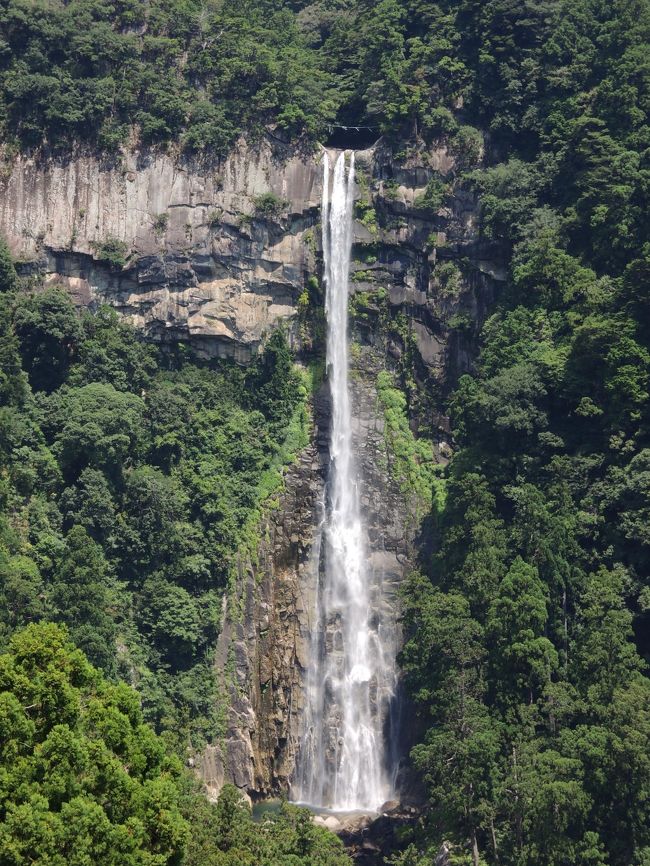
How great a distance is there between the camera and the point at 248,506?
48188 mm

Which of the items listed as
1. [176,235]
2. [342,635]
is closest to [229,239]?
[176,235]

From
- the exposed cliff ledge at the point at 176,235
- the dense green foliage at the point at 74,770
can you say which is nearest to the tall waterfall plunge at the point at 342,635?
the exposed cliff ledge at the point at 176,235

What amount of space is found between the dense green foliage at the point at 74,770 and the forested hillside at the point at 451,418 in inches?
207

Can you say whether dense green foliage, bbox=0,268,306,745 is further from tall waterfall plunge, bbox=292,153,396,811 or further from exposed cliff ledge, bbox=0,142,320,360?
tall waterfall plunge, bbox=292,153,396,811

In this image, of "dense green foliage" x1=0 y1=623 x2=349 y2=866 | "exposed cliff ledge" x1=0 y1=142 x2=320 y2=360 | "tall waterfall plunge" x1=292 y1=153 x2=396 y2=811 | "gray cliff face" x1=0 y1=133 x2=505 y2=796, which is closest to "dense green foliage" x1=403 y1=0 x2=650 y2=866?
"gray cliff face" x1=0 y1=133 x2=505 y2=796

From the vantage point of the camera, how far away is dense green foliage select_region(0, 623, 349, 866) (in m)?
24.9

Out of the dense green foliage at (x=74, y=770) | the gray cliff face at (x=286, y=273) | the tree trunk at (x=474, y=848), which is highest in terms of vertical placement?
A: the gray cliff face at (x=286, y=273)

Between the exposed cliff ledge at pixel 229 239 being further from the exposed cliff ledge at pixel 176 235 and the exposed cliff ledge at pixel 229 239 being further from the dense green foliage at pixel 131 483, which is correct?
the dense green foliage at pixel 131 483

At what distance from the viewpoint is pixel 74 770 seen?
26.1 m

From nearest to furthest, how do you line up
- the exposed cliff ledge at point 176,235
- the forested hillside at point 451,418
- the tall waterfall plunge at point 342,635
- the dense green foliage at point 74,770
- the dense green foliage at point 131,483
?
the dense green foliage at point 74,770 → the forested hillside at point 451,418 → the dense green foliage at point 131,483 → the tall waterfall plunge at point 342,635 → the exposed cliff ledge at point 176,235

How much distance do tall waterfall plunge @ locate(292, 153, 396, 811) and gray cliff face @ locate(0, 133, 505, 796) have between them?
416 mm

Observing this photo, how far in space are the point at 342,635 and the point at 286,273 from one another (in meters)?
12.7

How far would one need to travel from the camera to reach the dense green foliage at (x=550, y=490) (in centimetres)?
3772

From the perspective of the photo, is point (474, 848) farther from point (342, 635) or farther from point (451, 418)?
point (451, 418)
